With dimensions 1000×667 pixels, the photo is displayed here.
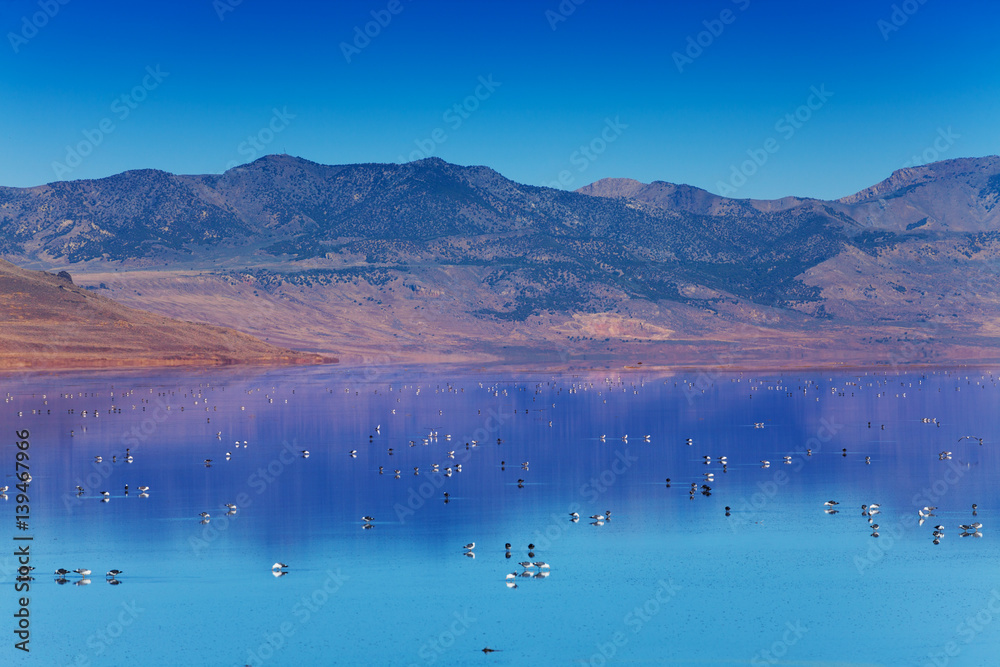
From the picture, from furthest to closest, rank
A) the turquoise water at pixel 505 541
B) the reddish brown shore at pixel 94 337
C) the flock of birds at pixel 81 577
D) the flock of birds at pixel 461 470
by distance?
the reddish brown shore at pixel 94 337 < the flock of birds at pixel 461 470 < the flock of birds at pixel 81 577 < the turquoise water at pixel 505 541

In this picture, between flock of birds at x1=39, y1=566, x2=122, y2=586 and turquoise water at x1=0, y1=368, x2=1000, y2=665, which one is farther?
flock of birds at x1=39, y1=566, x2=122, y2=586

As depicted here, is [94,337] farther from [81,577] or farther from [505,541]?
[505,541]

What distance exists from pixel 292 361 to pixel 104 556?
135 metres

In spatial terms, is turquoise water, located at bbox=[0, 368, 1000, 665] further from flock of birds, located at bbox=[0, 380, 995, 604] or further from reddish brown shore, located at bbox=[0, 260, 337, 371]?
reddish brown shore, located at bbox=[0, 260, 337, 371]

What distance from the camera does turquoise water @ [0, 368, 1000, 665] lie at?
101ft

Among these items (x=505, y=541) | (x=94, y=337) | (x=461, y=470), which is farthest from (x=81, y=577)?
(x=94, y=337)

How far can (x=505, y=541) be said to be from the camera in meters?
42.0

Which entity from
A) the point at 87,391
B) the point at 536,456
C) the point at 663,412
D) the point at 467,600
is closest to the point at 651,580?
the point at 467,600

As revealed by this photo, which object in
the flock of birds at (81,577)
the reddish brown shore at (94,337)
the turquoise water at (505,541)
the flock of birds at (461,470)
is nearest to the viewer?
the turquoise water at (505,541)

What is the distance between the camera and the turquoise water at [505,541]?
Result: 1211 inches

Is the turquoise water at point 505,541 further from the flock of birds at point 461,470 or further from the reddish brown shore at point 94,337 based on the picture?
the reddish brown shore at point 94,337

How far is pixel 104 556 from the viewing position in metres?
39.5

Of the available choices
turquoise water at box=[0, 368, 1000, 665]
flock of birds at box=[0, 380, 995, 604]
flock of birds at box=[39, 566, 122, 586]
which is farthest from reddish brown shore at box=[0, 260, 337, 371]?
flock of birds at box=[39, 566, 122, 586]

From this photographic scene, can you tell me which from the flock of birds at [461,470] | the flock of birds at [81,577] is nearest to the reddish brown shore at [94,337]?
the flock of birds at [461,470]
